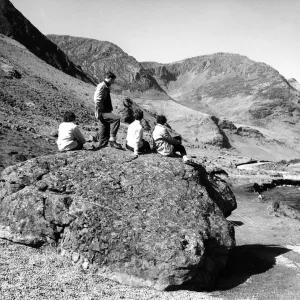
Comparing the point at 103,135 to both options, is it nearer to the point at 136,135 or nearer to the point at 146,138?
the point at 136,135

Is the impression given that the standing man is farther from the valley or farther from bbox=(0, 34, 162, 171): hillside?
bbox=(0, 34, 162, 171): hillside

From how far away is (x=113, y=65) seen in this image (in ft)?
432

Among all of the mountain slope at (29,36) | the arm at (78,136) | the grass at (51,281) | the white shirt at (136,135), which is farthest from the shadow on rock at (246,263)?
the mountain slope at (29,36)

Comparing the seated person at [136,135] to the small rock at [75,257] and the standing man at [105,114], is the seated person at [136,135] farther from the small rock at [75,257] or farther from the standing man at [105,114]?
the small rock at [75,257]

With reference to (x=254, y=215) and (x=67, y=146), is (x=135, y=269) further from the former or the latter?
(x=254, y=215)

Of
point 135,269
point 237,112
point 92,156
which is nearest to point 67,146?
point 92,156

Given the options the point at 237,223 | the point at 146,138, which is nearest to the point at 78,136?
the point at 237,223

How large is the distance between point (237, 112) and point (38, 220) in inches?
5308

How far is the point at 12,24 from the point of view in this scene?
67062 millimetres

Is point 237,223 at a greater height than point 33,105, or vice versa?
point 33,105

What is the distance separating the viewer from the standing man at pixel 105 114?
10.5m

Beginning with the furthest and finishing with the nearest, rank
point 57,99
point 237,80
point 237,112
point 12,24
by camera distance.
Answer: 1. point 237,80
2. point 237,112
3. point 12,24
4. point 57,99

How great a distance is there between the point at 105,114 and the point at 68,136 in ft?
4.07

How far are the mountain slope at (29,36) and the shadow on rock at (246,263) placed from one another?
62443 mm
